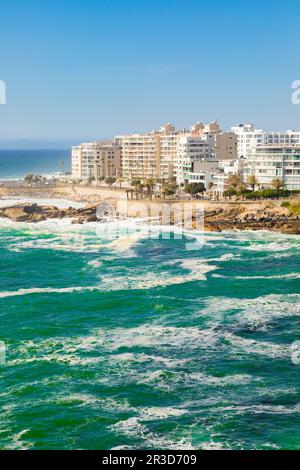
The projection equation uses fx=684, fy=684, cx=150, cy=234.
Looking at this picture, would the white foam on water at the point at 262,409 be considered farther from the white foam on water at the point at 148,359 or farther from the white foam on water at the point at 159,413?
the white foam on water at the point at 148,359

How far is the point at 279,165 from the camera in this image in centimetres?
10581

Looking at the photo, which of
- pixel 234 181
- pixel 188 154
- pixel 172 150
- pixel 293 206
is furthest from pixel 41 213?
pixel 172 150

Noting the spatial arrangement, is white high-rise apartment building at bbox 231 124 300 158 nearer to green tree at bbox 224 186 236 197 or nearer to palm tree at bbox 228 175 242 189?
palm tree at bbox 228 175 242 189

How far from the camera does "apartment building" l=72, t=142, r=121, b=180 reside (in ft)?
497

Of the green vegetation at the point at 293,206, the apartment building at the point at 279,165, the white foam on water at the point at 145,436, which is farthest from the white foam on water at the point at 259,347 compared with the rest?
the apartment building at the point at 279,165

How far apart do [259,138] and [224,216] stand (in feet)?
169

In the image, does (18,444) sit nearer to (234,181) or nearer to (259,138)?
(234,181)

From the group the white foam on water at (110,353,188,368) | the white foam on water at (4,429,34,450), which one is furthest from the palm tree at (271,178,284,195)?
the white foam on water at (4,429,34,450)

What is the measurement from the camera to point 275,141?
143 m

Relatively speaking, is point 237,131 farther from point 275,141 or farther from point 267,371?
point 267,371

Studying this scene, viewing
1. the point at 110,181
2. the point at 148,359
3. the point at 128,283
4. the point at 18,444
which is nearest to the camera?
the point at 18,444

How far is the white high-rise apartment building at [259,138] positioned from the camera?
5502 inches
